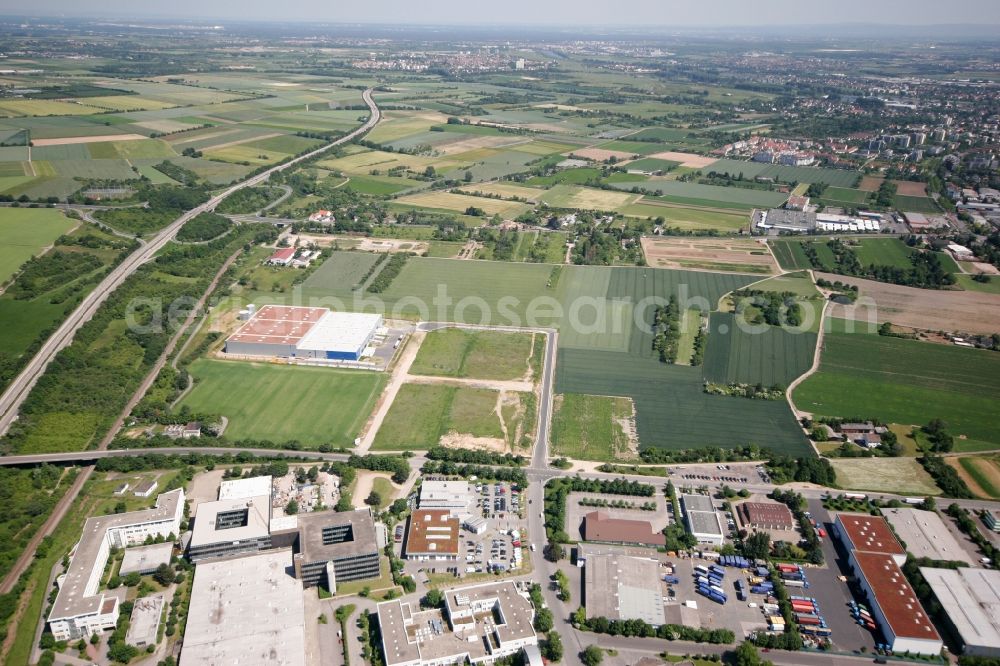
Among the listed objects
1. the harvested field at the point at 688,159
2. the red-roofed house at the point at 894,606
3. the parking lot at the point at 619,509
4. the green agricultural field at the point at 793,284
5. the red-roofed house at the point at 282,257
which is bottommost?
the parking lot at the point at 619,509

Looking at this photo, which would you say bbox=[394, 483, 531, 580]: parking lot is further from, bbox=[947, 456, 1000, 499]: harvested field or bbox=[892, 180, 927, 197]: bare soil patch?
bbox=[892, 180, 927, 197]: bare soil patch

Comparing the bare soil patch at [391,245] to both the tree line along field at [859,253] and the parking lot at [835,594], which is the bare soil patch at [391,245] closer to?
the tree line along field at [859,253]

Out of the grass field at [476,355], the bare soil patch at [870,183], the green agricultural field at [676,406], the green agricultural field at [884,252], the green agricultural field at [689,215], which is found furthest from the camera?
the bare soil patch at [870,183]

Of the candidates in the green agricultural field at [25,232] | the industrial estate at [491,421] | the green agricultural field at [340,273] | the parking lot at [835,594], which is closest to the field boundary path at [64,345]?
the industrial estate at [491,421]

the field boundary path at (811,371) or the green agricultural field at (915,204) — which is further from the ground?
the green agricultural field at (915,204)

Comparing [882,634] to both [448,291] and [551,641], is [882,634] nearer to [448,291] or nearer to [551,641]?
[551,641]

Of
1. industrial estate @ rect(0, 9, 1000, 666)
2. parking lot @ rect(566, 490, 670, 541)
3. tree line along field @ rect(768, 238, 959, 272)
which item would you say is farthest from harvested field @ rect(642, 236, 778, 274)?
parking lot @ rect(566, 490, 670, 541)

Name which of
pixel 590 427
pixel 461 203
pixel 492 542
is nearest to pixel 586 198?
pixel 461 203

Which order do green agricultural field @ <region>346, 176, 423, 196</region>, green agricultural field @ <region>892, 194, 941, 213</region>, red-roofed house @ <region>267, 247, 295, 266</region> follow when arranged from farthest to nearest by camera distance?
1. green agricultural field @ <region>346, 176, 423, 196</region>
2. green agricultural field @ <region>892, 194, 941, 213</region>
3. red-roofed house @ <region>267, 247, 295, 266</region>
